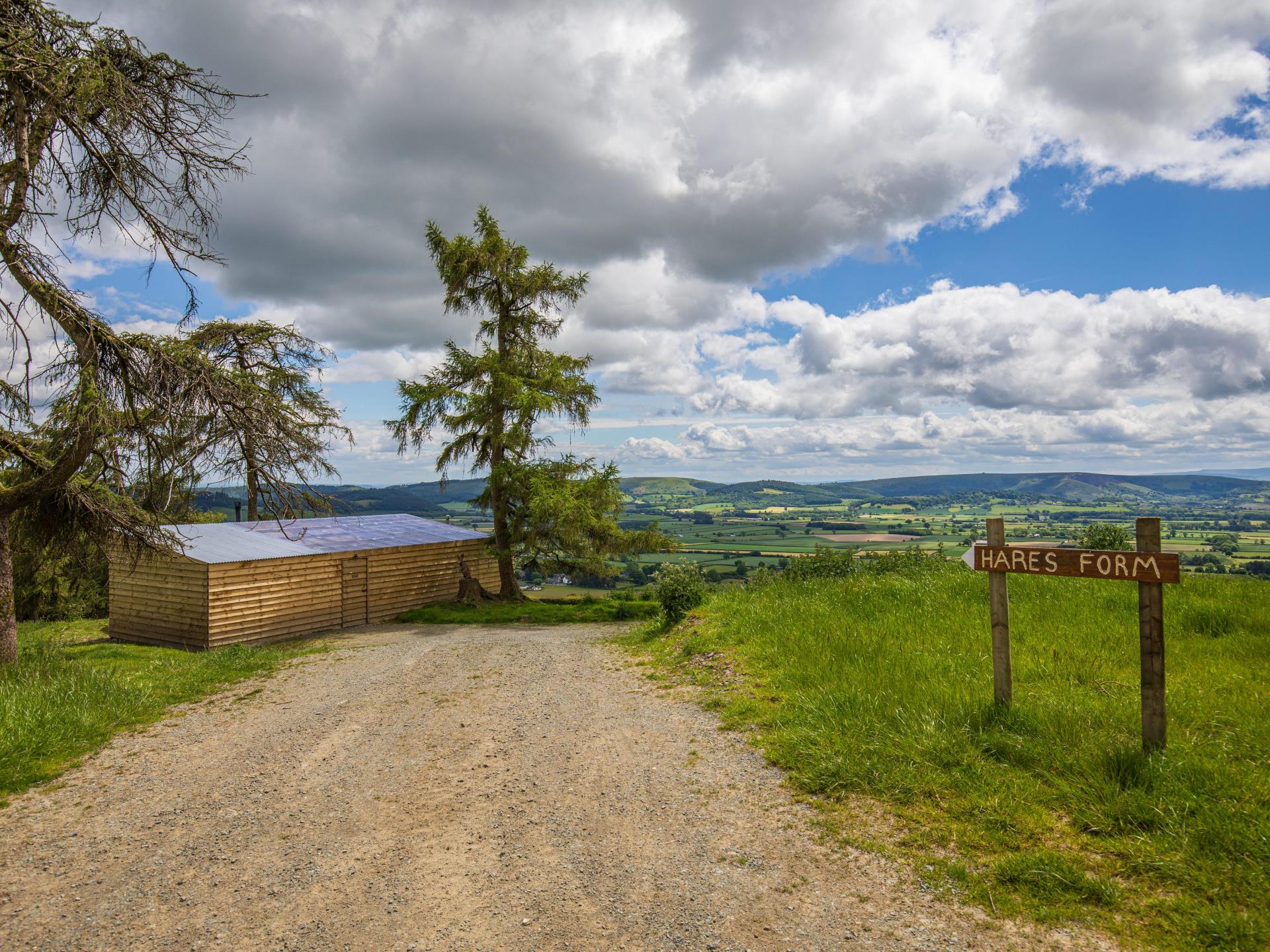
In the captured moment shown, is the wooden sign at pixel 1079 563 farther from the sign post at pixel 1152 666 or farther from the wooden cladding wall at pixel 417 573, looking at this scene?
the wooden cladding wall at pixel 417 573

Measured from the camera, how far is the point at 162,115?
8664mm

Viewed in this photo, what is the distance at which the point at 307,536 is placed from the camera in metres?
20.6

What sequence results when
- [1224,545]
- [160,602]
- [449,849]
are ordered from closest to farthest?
1. [449,849]
2. [160,602]
3. [1224,545]

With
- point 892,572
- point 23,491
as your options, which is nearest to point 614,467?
point 892,572

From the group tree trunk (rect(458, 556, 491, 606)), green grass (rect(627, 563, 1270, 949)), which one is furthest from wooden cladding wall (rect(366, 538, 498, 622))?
green grass (rect(627, 563, 1270, 949))

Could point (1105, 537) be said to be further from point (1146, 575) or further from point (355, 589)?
point (355, 589)

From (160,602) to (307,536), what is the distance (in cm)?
425

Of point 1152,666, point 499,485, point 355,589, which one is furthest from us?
point 499,485

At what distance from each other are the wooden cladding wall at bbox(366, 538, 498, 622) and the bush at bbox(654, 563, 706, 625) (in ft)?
36.2

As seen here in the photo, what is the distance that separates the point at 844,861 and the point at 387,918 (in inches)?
124

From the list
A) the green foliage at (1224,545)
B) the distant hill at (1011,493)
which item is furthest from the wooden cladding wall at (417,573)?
the distant hill at (1011,493)

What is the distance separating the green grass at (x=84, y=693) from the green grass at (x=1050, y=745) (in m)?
7.51

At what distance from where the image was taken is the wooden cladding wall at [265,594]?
16.7 metres

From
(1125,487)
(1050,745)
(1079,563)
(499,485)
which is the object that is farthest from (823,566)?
(1125,487)
